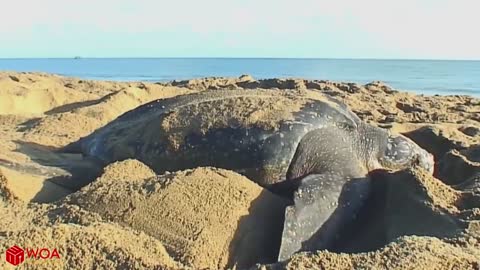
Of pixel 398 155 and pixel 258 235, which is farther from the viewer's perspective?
pixel 398 155

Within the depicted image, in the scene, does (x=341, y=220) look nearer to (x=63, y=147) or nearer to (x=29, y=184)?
(x=29, y=184)

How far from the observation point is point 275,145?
2.72 metres

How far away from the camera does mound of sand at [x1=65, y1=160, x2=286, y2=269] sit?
6.31 ft

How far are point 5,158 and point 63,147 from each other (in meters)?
0.66

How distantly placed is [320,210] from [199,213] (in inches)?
23.0

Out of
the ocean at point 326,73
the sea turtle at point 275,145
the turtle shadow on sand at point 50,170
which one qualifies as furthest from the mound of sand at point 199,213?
the ocean at point 326,73

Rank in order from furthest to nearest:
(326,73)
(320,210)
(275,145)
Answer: (326,73), (275,145), (320,210)

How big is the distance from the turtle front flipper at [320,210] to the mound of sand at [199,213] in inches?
3.4

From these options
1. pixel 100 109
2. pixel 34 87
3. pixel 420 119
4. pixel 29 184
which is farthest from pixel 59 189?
pixel 34 87

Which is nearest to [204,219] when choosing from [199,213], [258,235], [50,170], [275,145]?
[199,213]

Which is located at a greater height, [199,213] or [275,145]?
[275,145]

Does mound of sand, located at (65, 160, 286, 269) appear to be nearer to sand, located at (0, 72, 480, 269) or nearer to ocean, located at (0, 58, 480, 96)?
sand, located at (0, 72, 480, 269)

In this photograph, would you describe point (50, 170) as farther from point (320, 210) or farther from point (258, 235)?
point (320, 210)

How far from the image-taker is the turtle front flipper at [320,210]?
6.99 ft
